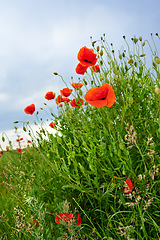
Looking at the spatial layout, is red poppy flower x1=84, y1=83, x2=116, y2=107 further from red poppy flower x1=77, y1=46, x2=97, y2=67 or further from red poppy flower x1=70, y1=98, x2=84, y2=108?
red poppy flower x1=70, y1=98, x2=84, y2=108

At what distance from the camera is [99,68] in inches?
86.4

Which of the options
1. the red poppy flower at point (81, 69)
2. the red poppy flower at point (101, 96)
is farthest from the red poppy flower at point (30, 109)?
the red poppy flower at point (101, 96)

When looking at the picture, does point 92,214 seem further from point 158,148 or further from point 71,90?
point 71,90

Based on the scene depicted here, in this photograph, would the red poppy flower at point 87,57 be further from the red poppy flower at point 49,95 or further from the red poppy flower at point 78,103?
the red poppy flower at point 49,95

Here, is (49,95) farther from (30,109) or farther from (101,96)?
(101,96)

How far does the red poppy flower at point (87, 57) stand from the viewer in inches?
72.5

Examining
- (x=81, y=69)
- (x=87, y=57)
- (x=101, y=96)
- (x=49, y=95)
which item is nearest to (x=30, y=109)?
(x=49, y=95)

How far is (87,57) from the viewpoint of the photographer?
183cm

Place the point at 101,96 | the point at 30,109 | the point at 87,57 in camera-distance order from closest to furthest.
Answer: the point at 101,96 < the point at 87,57 < the point at 30,109

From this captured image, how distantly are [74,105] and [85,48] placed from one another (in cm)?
65

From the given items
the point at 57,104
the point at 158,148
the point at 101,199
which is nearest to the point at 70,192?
the point at 101,199

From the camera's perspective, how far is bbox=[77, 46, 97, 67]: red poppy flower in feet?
6.04

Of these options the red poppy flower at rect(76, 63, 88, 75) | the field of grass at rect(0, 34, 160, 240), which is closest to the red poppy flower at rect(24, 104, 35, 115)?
the field of grass at rect(0, 34, 160, 240)

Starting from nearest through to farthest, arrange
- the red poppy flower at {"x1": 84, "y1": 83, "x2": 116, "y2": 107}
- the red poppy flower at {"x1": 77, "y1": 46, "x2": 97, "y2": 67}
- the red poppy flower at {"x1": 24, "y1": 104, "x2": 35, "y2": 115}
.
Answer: the red poppy flower at {"x1": 84, "y1": 83, "x2": 116, "y2": 107}
the red poppy flower at {"x1": 77, "y1": 46, "x2": 97, "y2": 67}
the red poppy flower at {"x1": 24, "y1": 104, "x2": 35, "y2": 115}
